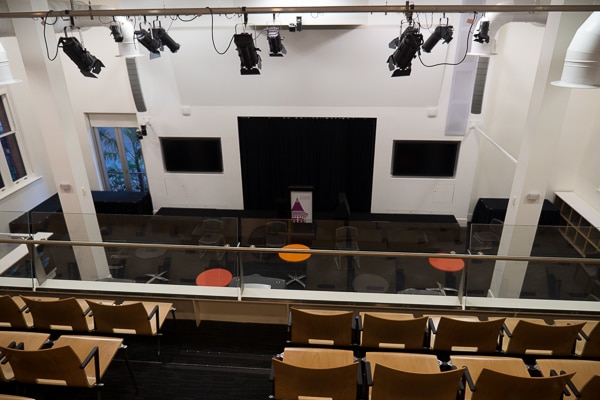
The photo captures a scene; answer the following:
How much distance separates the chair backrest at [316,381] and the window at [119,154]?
9.13m

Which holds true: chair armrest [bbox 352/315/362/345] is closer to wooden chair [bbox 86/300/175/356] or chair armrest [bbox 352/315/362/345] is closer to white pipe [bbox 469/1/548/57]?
wooden chair [bbox 86/300/175/356]

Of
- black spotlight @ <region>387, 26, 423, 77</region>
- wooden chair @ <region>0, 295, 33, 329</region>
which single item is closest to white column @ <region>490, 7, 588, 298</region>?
black spotlight @ <region>387, 26, 423, 77</region>

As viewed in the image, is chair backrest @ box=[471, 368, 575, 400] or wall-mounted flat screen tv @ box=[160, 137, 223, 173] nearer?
chair backrest @ box=[471, 368, 575, 400]

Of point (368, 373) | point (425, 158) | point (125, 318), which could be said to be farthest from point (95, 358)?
point (425, 158)

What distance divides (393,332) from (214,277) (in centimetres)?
298

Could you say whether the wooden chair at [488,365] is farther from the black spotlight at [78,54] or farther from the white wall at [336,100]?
the white wall at [336,100]

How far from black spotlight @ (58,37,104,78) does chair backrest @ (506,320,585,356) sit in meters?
6.14

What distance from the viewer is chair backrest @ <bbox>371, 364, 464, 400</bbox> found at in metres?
3.20

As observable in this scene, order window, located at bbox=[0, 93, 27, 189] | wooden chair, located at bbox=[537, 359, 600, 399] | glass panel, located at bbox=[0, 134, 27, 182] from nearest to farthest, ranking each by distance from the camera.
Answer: wooden chair, located at bbox=[537, 359, 600, 399] → window, located at bbox=[0, 93, 27, 189] → glass panel, located at bbox=[0, 134, 27, 182]

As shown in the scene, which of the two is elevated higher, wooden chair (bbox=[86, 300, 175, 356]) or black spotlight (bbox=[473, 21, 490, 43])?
black spotlight (bbox=[473, 21, 490, 43])

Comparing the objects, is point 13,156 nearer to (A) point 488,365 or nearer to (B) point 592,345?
(A) point 488,365

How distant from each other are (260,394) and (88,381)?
5.03ft

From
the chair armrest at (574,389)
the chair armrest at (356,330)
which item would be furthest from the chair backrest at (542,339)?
the chair armrest at (356,330)

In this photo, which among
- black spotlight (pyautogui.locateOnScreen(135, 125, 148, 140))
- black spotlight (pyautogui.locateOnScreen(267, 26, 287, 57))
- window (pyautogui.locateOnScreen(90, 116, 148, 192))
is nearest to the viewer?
black spotlight (pyautogui.locateOnScreen(267, 26, 287, 57))
